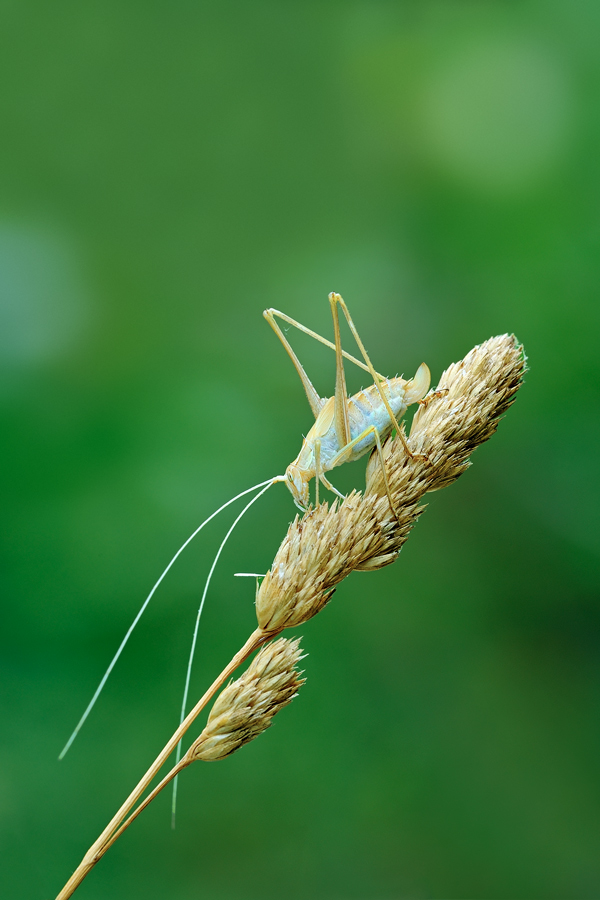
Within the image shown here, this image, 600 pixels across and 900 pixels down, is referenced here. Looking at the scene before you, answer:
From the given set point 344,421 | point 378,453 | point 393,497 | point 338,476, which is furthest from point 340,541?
point 338,476

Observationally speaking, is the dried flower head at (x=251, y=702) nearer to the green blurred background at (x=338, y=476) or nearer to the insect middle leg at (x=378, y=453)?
the insect middle leg at (x=378, y=453)

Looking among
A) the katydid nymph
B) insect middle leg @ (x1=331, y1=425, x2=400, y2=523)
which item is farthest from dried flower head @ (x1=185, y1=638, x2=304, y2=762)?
the katydid nymph

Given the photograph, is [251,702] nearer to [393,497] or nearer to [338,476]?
[393,497]

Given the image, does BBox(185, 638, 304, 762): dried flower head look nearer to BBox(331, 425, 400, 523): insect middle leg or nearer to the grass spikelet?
the grass spikelet

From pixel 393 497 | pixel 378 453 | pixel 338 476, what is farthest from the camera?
pixel 338 476

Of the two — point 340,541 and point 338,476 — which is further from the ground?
point 340,541

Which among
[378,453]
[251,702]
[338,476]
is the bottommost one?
[338,476]
